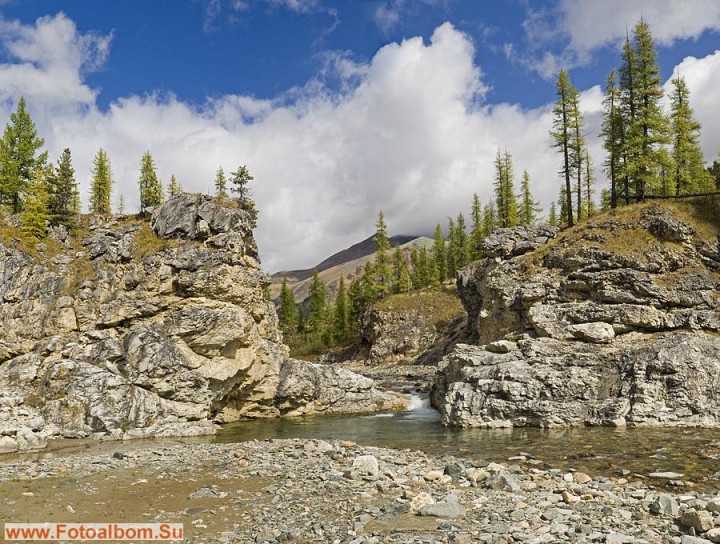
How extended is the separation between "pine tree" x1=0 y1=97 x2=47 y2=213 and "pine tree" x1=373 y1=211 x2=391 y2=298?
2620 inches

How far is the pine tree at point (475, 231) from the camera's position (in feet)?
346

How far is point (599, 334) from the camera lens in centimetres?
3650

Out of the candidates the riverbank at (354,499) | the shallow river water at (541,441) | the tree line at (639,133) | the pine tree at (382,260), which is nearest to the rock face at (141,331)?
the shallow river water at (541,441)

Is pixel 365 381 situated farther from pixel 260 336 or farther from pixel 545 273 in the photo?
pixel 545 273

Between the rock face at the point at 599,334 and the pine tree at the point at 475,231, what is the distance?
53.7 meters

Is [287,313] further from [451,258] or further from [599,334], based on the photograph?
[599,334]

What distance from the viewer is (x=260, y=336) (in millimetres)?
43375

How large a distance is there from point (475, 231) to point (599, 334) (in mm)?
73485

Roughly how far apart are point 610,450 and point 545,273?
25.6 meters

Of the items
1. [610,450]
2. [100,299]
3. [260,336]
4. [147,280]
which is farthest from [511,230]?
[100,299]

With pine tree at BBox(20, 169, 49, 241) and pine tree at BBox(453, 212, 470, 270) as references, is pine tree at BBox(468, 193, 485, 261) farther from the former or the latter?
pine tree at BBox(20, 169, 49, 241)

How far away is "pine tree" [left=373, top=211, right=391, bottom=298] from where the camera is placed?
351ft

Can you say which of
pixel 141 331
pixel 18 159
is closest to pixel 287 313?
pixel 18 159

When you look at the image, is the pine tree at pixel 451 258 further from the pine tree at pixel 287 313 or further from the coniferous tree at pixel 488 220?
the pine tree at pixel 287 313
